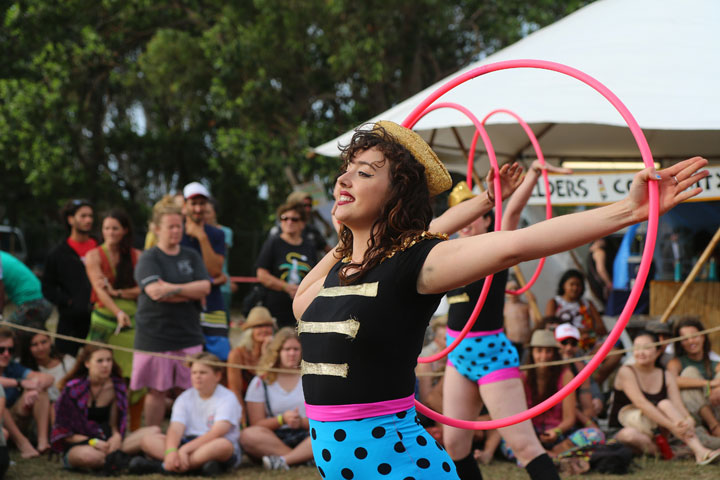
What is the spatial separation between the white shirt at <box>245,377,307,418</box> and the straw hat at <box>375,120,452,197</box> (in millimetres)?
4374

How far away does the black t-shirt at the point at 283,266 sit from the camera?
7.68m

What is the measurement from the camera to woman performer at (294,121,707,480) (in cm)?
242

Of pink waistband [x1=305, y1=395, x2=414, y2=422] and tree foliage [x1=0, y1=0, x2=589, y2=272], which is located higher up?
tree foliage [x1=0, y1=0, x2=589, y2=272]

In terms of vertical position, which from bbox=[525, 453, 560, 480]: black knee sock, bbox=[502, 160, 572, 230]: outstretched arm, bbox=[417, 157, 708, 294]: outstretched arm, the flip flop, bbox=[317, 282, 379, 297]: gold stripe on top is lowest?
the flip flop

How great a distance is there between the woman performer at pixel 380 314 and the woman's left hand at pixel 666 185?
0.39 metres

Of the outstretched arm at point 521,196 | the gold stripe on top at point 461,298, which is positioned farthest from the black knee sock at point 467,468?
the outstretched arm at point 521,196

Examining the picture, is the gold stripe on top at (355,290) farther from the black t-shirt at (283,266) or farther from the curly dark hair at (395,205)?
the black t-shirt at (283,266)

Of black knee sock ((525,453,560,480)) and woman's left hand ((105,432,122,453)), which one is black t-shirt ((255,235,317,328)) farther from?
black knee sock ((525,453,560,480))

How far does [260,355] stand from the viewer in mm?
7324

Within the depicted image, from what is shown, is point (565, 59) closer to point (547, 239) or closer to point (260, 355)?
point (260, 355)

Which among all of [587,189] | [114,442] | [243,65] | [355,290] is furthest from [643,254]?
[243,65]

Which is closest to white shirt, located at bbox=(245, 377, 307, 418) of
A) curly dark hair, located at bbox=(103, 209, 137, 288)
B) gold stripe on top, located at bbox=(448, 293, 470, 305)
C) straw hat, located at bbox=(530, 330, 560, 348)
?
curly dark hair, located at bbox=(103, 209, 137, 288)

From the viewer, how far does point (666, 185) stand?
7.01 feet

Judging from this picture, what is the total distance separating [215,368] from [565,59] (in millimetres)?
4805
